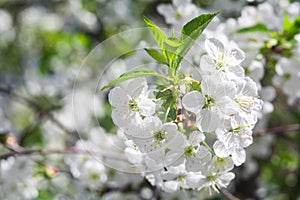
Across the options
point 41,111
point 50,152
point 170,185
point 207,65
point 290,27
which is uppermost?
point 207,65

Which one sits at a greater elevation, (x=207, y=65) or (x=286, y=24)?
(x=207, y=65)

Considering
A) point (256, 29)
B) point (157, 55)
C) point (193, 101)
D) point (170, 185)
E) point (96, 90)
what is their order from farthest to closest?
point (256, 29), point (96, 90), point (170, 185), point (157, 55), point (193, 101)

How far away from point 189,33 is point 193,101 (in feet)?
0.52

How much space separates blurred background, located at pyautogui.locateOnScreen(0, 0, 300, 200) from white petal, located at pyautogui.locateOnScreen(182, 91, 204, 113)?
0.89 feet

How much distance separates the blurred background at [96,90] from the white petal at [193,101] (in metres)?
0.27

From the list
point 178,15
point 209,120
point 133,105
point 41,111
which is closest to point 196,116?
point 209,120

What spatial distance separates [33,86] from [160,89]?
192 cm

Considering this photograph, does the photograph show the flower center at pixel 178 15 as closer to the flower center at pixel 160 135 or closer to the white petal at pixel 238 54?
the white petal at pixel 238 54

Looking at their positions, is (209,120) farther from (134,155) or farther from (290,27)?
(290,27)

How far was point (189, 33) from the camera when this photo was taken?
1.13 m

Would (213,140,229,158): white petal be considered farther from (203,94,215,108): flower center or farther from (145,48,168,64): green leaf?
(145,48,168,64): green leaf

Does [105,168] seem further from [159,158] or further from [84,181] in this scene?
[159,158]

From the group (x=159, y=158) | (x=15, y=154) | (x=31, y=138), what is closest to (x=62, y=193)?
(x=15, y=154)

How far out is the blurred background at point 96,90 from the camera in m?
1.64
